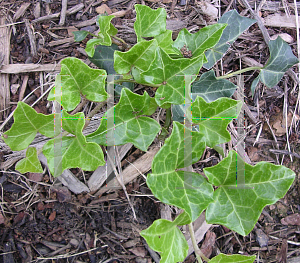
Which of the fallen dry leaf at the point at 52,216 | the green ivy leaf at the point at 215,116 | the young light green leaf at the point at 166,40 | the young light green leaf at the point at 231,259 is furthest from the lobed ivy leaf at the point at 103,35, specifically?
the young light green leaf at the point at 231,259

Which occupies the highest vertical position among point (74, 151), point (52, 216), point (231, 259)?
point (74, 151)

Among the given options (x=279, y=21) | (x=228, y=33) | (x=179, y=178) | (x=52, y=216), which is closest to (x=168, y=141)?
(x=179, y=178)

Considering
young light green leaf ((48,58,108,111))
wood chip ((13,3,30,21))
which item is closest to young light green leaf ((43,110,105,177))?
young light green leaf ((48,58,108,111))

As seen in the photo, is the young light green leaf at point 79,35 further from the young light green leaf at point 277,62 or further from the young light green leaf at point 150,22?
the young light green leaf at point 277,62

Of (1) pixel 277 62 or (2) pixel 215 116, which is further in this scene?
(1) pixel 277 62

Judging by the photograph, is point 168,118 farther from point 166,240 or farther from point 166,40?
point 166,240

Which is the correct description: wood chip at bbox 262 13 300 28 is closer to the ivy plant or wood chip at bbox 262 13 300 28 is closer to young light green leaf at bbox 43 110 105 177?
the ivy plant

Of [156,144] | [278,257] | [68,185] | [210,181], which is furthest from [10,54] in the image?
[278,257]
